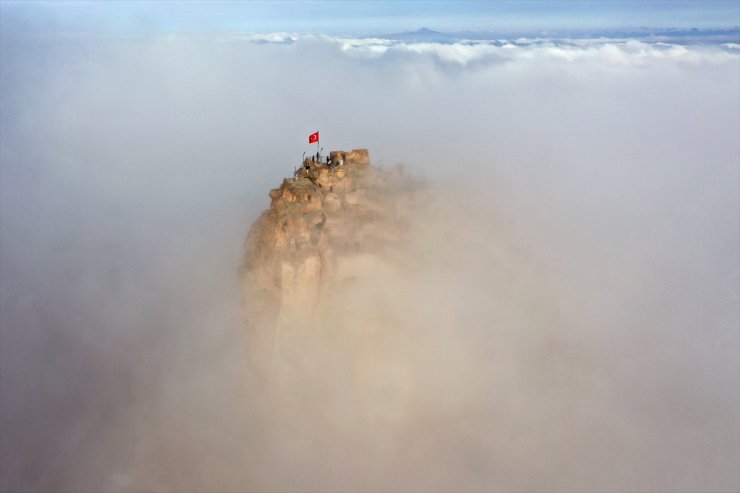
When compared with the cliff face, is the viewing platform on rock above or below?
above

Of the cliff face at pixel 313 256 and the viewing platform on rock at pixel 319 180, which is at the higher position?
the viewing platform on rock at pixel 319 180

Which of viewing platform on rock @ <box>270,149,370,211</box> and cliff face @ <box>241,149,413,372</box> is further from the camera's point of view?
viewing platform on rock @ <box>270,149,370,211</box>

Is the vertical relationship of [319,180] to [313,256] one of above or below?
above

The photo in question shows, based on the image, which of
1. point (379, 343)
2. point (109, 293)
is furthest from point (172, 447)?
point (109, 293)

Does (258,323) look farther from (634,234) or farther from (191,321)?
(634,234)

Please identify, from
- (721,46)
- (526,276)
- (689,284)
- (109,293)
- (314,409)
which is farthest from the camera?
(721,46)

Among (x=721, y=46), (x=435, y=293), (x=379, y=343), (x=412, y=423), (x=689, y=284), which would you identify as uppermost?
(x=721, y=46)

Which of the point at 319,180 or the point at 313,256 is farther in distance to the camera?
Answer: the point at 319,180

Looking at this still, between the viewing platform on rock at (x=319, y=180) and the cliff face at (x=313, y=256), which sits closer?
the cliff face at (x=313, y=256)
